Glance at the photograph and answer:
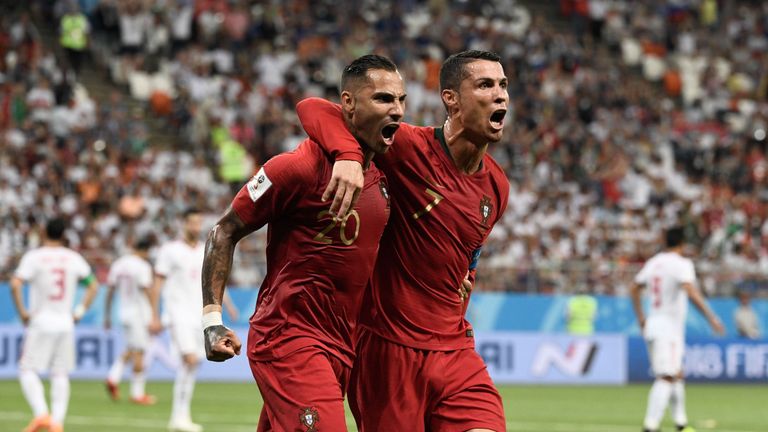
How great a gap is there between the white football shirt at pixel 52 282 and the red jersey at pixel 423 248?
7.76 m

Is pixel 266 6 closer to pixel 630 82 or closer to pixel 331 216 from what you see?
pixel 630 82

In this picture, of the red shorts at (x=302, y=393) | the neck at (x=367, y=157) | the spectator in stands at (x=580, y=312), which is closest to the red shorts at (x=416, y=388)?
the red shorts at (x=302, y=393)

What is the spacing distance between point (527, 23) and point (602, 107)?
352cm

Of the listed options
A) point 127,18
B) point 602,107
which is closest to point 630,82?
point 602,107

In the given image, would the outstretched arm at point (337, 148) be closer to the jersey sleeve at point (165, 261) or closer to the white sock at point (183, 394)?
the white sock at point (183, 394)

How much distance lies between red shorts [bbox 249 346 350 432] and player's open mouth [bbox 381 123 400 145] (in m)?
1.07

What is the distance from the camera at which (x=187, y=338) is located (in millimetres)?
15891

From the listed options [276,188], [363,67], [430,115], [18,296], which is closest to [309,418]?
[276,188]

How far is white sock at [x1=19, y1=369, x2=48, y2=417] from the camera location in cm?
1359

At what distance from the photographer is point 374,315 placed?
7.22m

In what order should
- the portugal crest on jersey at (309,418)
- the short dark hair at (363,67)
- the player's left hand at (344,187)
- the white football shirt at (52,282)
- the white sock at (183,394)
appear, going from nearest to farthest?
1. the player's left hand at (344,187)
2. the portugal crest on jersey at (309,418)
3. the short dark hair at (363,67)
4. the white football shirt at (52,282)
5. the white sock at (183,394)

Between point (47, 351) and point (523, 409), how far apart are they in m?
6.90

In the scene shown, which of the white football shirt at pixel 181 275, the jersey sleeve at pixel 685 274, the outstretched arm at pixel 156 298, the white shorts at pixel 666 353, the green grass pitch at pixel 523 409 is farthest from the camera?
the outstretched arm at pixel 156 298

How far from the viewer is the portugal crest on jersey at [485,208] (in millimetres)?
7328
